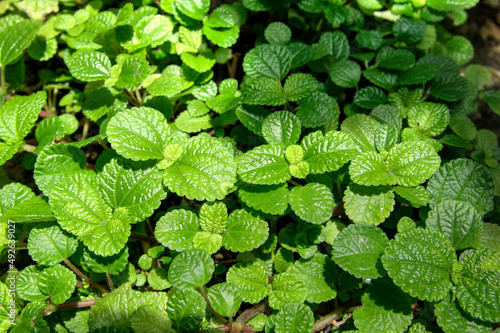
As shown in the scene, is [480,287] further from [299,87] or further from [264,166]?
[299,87]

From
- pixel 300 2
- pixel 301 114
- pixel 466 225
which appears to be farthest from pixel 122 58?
pixel 466 225

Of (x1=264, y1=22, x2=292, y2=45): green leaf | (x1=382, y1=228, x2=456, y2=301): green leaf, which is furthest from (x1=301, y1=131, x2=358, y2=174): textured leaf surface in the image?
(x1=264, y1=22, x2=292, y2=45): green leaf

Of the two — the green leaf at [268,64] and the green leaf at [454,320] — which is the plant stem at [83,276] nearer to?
the green leaf at [268,64]

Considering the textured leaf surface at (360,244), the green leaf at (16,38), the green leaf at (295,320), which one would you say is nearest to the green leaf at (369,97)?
the textured leaf surface at (360,244)

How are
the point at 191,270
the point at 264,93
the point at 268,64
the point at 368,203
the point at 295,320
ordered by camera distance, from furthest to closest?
the point at 268,64
the point at 264,93
the point at 368,203
the point at 191,270
the point at 295,320

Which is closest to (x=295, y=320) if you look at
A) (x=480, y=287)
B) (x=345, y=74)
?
(x=480, y=287)

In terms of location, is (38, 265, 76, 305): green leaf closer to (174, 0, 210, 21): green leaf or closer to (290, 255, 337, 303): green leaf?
(290, 255, 337, 303): green leaf
